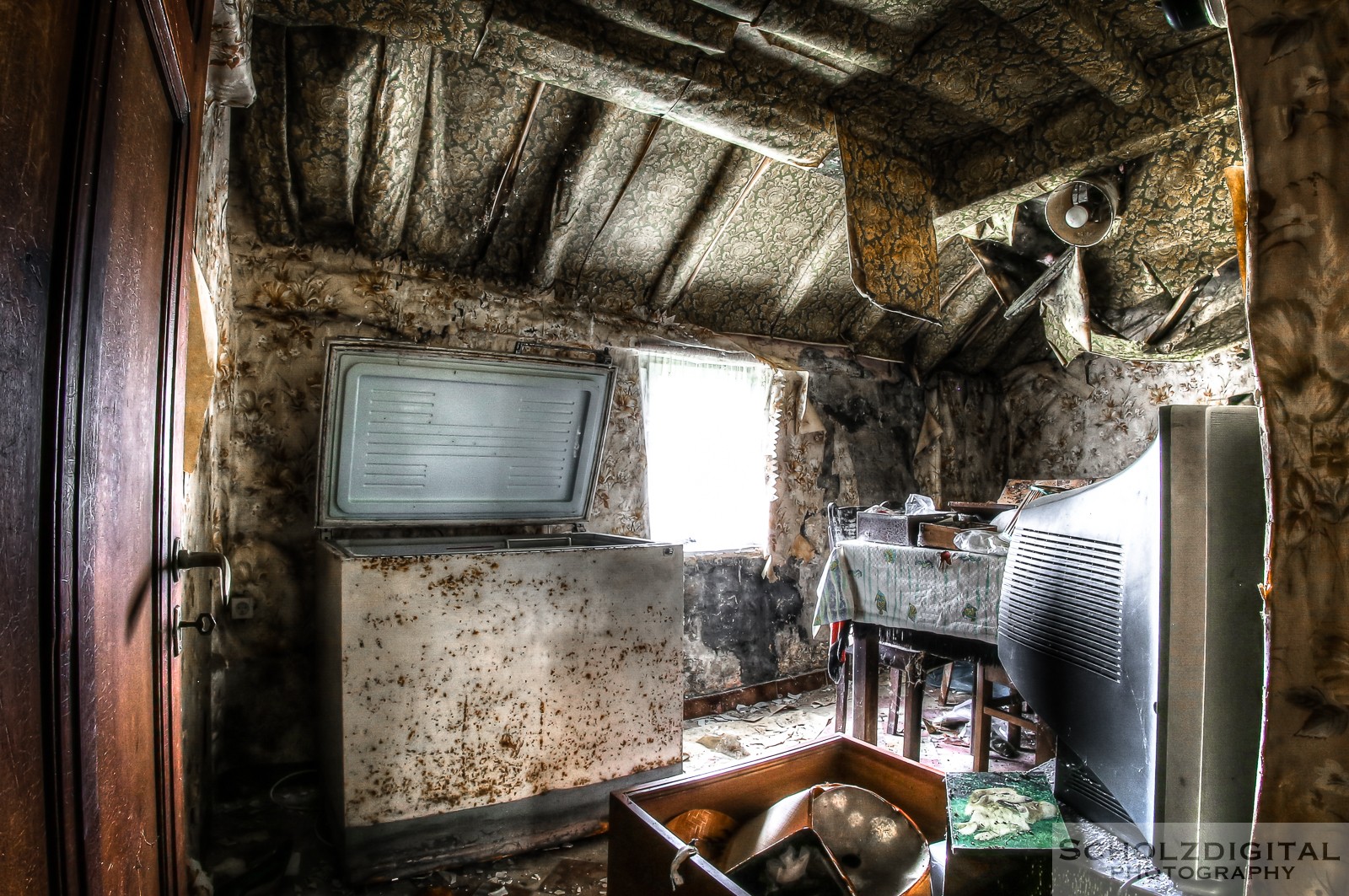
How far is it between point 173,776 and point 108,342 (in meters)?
0.78

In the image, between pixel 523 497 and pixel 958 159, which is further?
pixel 523 497

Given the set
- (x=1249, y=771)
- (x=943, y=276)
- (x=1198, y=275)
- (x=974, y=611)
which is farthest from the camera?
(x=943, y=276)

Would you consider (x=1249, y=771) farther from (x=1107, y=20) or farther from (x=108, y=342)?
(x=1107, y=20)

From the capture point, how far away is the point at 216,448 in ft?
8.61

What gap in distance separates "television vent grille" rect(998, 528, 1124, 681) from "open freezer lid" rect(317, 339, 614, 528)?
6.79 feet

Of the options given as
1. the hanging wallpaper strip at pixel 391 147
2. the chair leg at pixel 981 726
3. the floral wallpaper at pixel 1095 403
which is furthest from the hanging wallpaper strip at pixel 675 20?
the floral wallpaper at pixel 1095 403

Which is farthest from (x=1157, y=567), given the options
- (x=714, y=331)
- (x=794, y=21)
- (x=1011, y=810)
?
(x=714, y=331)

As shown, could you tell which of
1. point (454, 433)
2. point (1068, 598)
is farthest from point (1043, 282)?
point (454, 433)

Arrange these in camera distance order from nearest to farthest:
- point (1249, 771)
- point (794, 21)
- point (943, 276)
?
point (1249, 771)
point (794, 21)
point (943, 276)

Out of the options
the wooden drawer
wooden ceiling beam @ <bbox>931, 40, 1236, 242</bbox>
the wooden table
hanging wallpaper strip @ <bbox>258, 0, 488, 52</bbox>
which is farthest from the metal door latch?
wooden ceiling beam @ <bbox>931, 40, 1236, 242</bbox>

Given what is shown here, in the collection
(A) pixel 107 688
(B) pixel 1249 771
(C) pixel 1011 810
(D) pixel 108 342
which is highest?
(D) pixel 108 342

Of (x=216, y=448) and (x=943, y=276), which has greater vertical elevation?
(x=943, y=276)

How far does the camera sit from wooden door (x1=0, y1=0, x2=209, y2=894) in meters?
0.51

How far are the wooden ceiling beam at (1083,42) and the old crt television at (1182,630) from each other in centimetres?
154
